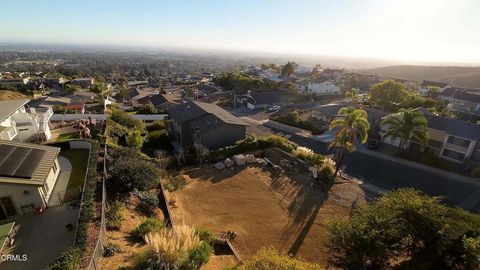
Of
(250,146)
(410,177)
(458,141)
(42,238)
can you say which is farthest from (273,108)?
(42,238)

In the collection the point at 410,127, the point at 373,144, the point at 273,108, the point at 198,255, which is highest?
the point at 410,127

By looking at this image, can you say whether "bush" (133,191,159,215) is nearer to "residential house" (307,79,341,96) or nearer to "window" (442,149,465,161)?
"window" (442,149,465,161)

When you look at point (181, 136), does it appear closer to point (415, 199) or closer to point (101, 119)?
point (101, 119)

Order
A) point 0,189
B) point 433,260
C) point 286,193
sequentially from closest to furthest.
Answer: point 433,260 → point 0,189 → point 286,193

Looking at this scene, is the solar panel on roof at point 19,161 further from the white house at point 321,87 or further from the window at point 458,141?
the white house at point 321,87

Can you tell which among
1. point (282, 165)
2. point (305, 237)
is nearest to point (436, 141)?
point (282, 165)

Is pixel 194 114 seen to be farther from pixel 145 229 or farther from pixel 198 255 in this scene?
pixel 198 255
